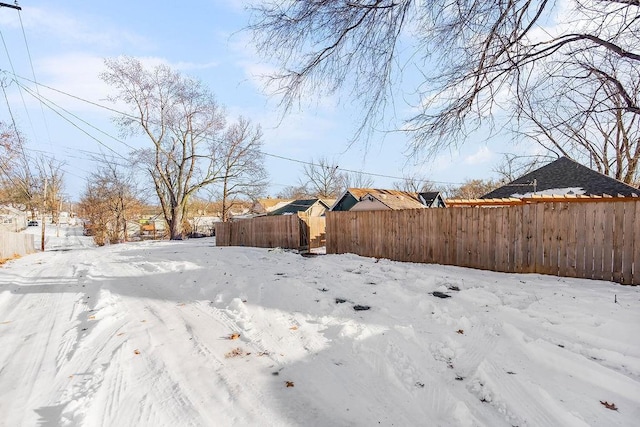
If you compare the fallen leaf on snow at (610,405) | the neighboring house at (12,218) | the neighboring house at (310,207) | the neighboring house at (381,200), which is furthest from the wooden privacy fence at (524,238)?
the neighboring house at (12,218)

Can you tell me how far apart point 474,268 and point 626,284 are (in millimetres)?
2412

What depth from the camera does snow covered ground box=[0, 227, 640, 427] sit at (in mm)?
2049

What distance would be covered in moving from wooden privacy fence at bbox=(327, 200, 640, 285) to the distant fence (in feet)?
49.4

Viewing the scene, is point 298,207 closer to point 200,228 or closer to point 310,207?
point 310,207

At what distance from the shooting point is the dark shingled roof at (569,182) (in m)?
12.3

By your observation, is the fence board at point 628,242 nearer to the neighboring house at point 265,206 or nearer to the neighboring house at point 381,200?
the neighboring house at point 381,200

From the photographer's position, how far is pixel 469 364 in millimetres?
2650

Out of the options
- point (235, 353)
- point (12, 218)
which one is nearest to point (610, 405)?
point (235, 353)

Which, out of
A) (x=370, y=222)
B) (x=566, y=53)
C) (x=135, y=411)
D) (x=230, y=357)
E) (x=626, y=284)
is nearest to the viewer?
(x=135, y=411)

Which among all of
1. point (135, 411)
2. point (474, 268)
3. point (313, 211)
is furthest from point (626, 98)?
point (313, 211)

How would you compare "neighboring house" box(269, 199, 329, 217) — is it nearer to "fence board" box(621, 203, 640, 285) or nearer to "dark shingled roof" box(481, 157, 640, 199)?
"dark shingled roof" box(481, 157, 640, 199)

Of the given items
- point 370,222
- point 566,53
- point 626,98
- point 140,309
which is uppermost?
point 566,53

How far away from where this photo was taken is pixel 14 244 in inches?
589

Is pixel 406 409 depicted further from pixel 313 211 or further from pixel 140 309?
pixel 313 211
